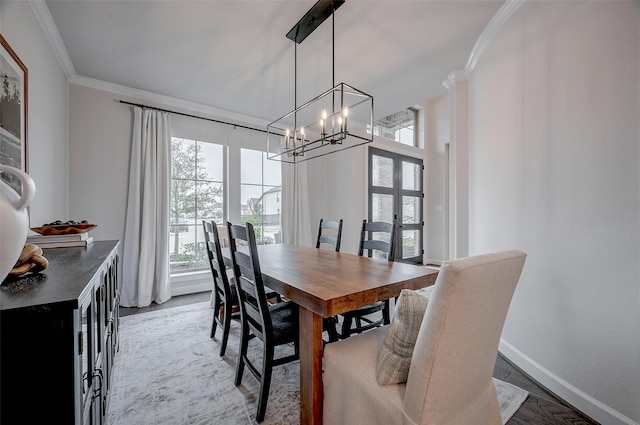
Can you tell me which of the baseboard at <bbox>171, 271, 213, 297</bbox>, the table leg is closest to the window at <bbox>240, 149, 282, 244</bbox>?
the baseboard at <bbox>171, 271, 213, 297</bbox>

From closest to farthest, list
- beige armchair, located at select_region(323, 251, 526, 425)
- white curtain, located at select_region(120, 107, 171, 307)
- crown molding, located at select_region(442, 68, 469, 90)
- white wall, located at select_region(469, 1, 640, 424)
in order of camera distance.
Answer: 1. beige armchair, located at select_region(323, 251, 526, 425)
2. white wall, located at select_region(469, 1, 640, 424)
3. crown molding, located at select_region(442, 68, 469, 90)
4. white curtain, located at select_region(120, 107, 171, 307)

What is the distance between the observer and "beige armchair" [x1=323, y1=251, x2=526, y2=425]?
821 mm

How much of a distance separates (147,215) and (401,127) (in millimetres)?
4794

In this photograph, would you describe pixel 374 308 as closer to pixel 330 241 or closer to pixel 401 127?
pixel 330 241

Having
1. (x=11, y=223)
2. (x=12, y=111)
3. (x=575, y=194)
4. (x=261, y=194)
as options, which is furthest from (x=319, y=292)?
(x=261, y=194)

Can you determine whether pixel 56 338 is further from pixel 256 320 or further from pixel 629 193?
pixel 629 193

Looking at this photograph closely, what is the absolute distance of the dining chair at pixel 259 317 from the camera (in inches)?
53.6

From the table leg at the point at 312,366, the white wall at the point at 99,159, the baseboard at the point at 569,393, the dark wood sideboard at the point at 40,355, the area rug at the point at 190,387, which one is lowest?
the area rug at the point at 190,387

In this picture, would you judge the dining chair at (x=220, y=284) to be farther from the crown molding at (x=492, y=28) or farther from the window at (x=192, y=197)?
the crown molding at (x=492, y=28)

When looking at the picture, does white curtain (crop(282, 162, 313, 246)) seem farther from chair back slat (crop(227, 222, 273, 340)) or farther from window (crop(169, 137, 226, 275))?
chair back slat (crop(227, 222, 273, 340))

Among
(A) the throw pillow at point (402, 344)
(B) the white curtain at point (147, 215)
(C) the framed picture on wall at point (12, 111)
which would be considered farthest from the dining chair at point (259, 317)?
(B) the white curtain at point (147, 215)

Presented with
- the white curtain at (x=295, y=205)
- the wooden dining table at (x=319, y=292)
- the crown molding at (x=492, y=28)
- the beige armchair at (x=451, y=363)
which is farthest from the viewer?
the white curtain at (x=295, y=205)

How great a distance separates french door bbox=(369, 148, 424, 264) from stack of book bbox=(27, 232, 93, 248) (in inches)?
154

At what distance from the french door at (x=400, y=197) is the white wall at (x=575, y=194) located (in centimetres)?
273
